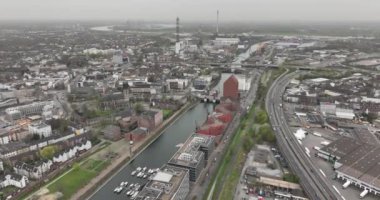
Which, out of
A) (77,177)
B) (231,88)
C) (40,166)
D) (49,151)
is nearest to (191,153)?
(77,177)

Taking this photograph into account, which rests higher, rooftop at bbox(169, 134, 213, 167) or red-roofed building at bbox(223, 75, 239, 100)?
red-roofed building at bbox(223, 75, 239, 100)

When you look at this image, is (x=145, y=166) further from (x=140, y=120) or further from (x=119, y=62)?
(x=119, y=62)

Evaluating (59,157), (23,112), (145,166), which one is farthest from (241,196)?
(23,112)

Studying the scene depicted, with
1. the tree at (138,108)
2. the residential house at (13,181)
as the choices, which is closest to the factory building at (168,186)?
the residential house at (13,181)

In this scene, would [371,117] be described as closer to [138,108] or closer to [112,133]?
[138,108]

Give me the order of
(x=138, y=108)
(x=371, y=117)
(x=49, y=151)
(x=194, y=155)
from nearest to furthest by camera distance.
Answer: (x=194, y=155), (x=49, y=151), (x=371, y=117), (x=138, y=108)

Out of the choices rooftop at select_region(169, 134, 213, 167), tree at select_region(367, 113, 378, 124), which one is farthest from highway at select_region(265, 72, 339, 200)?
tree at select_region(367, 113, 378, 124)

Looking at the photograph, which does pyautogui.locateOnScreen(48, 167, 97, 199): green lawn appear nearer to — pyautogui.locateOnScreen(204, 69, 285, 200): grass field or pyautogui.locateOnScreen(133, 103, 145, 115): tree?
pyautogui.locateOnScreen(204, 69, 285, 200): grass field
